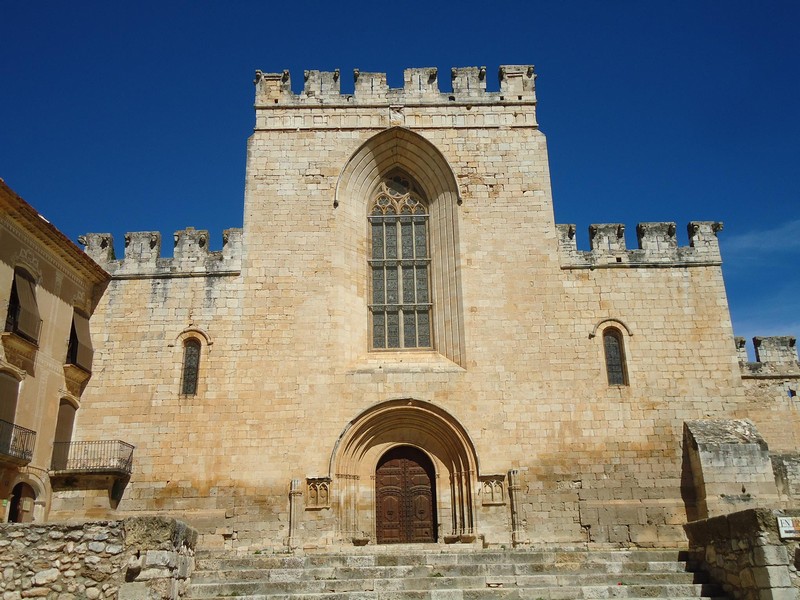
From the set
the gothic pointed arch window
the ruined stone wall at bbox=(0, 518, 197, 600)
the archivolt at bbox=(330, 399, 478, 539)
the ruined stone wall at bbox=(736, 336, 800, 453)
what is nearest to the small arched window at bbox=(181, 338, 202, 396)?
the archivolt at bbox=(330, 399, 478, 539)

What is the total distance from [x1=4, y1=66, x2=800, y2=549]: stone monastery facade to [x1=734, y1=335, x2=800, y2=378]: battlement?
5cm

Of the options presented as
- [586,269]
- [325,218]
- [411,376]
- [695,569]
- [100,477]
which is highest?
[325,218]

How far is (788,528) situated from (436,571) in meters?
4.68

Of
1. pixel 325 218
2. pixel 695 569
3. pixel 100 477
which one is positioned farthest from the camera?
pixel 325 218

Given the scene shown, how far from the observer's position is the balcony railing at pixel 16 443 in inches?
494

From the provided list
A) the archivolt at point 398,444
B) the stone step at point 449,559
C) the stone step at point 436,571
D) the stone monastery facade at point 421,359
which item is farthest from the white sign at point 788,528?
the archivolt at point 398,444

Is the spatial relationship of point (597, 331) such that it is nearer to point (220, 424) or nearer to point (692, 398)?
point (692, 398)

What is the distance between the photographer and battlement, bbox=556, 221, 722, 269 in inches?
→ 635

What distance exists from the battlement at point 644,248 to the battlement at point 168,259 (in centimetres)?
729

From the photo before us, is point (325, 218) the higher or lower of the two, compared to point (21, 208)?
higher

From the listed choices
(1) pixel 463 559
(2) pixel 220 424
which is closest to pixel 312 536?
(2) pixel 220 424

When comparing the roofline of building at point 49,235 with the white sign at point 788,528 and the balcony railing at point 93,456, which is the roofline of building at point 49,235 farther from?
the white sign at point 788,528

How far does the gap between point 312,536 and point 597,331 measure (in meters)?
7.18

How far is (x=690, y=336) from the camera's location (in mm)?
15555
